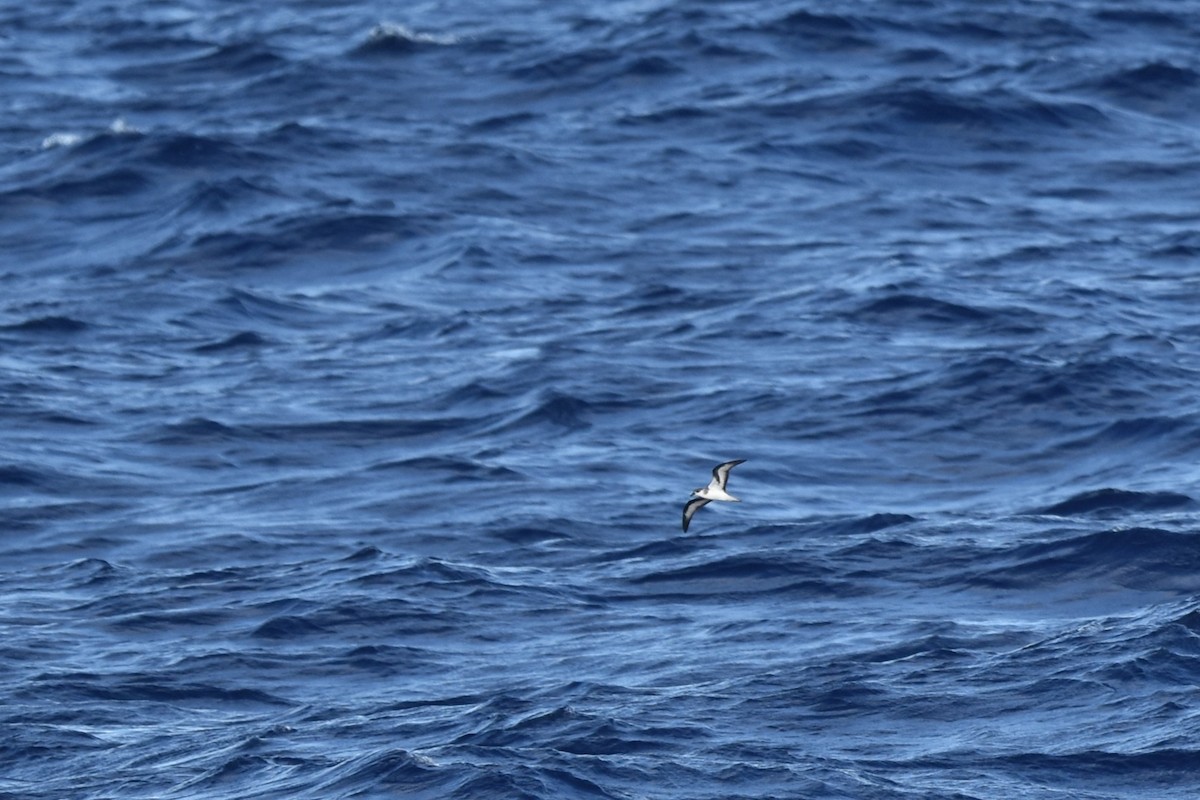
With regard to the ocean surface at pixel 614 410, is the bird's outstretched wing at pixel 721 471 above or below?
above

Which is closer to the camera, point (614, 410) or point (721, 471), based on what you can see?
point (721, 471)

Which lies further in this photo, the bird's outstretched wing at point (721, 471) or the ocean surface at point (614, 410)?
the ocean surface at point (614, 410)

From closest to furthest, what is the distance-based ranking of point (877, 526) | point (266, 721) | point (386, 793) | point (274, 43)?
1. point (386, 793)
2. point (266, 721)
3. point (877, 526)
4. point (274, 43)

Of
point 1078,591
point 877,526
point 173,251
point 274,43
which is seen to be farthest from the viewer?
point 274,43

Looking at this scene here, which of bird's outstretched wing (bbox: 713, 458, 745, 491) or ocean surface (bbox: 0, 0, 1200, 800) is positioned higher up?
bird's outstretched wing (bbox: 713, 458, 745, 491)

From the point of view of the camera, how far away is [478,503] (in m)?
24.5

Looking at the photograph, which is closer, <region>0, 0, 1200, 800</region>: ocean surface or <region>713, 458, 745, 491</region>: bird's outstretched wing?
<region>713, 458, 745, 491</region>: bird's outstretched wing

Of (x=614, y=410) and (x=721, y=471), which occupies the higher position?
(x=721, y=471)

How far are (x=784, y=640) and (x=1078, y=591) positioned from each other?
9.17 ft

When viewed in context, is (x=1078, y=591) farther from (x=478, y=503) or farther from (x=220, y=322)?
(x=220, y=322)

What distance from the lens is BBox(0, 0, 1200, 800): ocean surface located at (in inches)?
763

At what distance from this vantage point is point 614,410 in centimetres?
2689

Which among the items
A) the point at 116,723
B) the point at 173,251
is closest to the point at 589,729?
the point at 116,723

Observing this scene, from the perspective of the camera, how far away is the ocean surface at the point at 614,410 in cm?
1938
